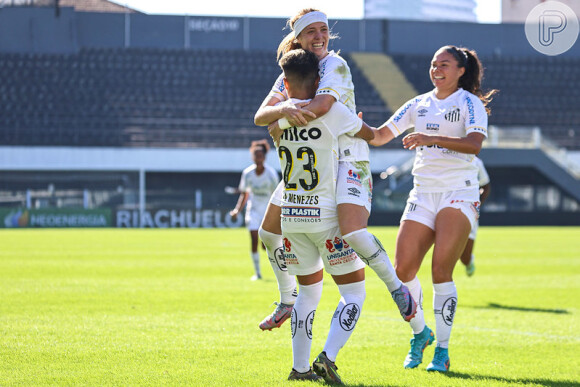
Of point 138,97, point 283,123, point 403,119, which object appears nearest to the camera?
point 283,123

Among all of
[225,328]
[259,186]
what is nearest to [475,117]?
[225,328]

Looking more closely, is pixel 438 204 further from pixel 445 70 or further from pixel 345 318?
pixel 345 318

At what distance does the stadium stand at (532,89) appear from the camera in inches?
1650

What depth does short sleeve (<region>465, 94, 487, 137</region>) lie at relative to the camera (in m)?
5.73

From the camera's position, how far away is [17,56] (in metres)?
39.7

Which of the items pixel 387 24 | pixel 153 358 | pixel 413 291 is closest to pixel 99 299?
pixel 153 358

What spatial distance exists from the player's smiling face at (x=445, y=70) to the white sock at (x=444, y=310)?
4.60 feet

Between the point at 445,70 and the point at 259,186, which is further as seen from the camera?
the point at 259,186

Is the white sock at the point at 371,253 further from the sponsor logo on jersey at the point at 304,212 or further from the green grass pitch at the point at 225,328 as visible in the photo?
the green grass pitch at the point at 225,328

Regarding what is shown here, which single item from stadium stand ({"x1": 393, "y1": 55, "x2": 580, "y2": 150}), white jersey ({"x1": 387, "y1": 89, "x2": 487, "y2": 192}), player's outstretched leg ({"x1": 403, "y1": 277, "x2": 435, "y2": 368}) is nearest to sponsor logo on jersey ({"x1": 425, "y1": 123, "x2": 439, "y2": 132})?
white jersey ({"x1": 387, "y1": 89, "x2": 487, "y2": 192})

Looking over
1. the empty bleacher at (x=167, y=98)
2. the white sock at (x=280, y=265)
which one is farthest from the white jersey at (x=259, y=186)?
the empty bleacher at (x=167, y=98)

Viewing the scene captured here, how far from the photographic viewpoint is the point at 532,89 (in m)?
44.0

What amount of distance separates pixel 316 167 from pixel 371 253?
59cm

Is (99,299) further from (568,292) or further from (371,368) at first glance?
(568,292)
